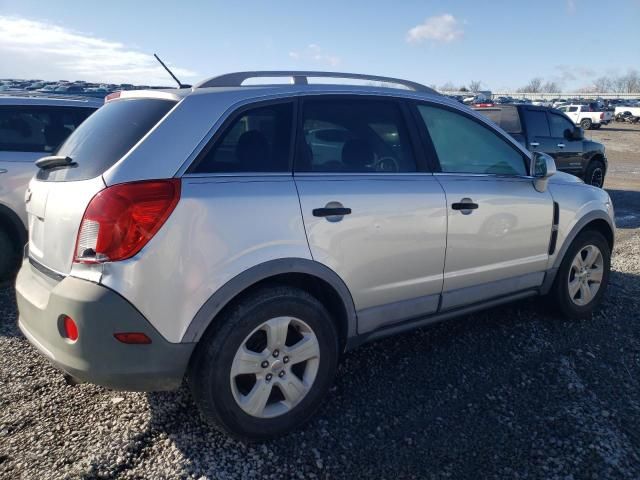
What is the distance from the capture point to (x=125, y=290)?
7.34ft

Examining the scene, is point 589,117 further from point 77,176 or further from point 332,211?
point 77,176

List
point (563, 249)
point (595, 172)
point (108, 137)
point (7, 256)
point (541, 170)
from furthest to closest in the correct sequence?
point (595, 172) → point (7, 256) → point (563, 249) → point (541, 170) → point (108, 137)

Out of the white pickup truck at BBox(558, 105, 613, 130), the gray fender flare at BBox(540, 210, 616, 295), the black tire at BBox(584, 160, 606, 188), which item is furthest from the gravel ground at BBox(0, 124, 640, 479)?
A: the white pickup truck at BBox(558, 105, 613, 130)

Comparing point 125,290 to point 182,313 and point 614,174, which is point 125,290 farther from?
point 614,174

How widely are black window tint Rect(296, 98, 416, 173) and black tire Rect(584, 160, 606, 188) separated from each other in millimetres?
9108

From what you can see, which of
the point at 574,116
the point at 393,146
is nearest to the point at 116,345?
the point at 393,146

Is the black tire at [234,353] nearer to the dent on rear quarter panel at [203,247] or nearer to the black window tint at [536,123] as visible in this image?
the dent on rear quarter panel at [203,247]

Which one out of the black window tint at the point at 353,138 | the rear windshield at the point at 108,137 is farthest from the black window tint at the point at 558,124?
the rear windshield at the point at 108,137

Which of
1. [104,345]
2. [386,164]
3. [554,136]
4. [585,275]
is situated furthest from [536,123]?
[104,345]

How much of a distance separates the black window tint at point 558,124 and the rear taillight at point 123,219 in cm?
948

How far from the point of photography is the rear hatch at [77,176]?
2.41 meters

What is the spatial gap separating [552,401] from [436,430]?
80 centimetres

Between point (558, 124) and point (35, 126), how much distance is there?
9061 mm

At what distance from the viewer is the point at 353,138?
10.2 feet
